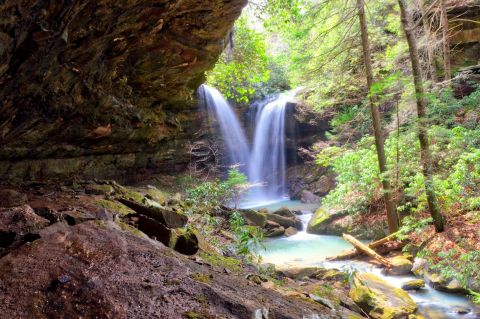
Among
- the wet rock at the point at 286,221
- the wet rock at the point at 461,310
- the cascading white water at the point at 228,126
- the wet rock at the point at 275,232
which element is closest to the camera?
the wet rock at the point at 461,310

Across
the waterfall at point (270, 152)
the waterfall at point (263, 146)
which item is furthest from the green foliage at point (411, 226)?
the waterfall at point (270, 152)

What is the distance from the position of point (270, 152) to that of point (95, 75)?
56.4 feet

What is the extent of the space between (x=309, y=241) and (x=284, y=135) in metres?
11.7

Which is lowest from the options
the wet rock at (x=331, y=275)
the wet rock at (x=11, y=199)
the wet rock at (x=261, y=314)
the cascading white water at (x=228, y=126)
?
the wet rock at (x=331, y=275)

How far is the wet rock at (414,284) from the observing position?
711 cm

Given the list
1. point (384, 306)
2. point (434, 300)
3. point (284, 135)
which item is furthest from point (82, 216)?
point (284, 135)

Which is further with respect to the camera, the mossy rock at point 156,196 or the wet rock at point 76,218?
the mossy rock at point 156,196

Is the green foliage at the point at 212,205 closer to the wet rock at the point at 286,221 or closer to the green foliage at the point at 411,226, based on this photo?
the wet rock at the point at 286,221

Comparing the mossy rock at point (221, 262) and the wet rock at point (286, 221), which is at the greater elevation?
the mossy rock at point (221, 262)

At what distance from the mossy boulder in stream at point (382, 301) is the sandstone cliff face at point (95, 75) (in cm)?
563

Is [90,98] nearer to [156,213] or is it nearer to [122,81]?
[122,81]

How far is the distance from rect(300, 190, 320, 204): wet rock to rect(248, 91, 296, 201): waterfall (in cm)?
248

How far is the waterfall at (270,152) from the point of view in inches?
863

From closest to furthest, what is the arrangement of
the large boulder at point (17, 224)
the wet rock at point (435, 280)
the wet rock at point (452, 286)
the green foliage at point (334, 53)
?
the large boulder at point (17, 224), the wet rock at point (452, 286), the wet rock at point (435, 280), the green foliage at point (334, 53)
